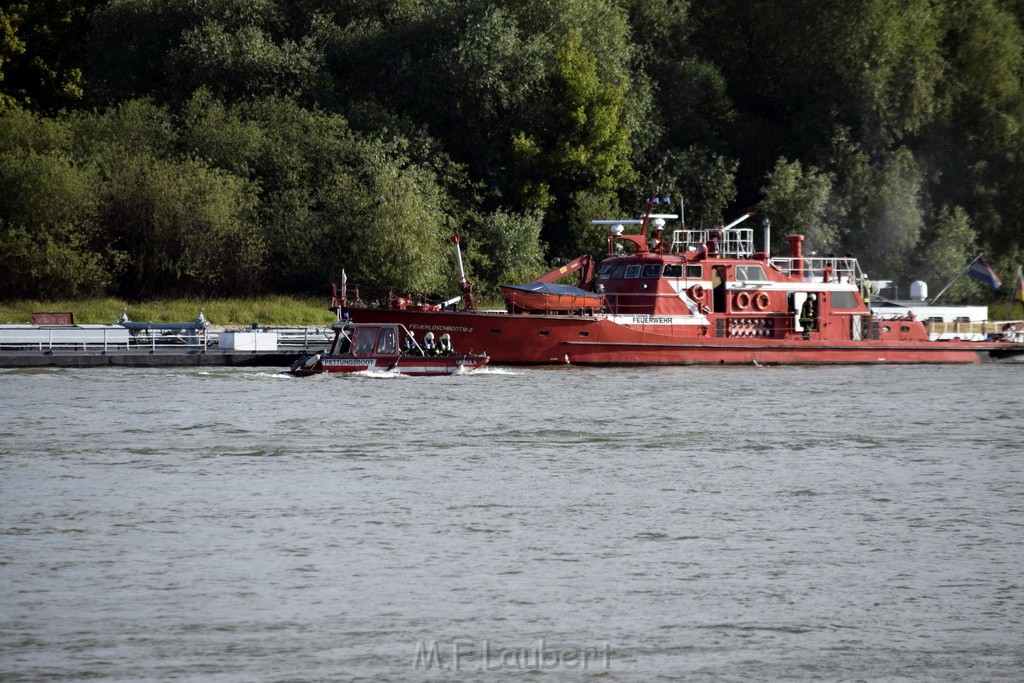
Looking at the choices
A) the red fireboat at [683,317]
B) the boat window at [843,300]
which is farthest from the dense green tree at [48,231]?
the boat window at [843,300]

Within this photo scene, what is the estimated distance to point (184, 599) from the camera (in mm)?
14961

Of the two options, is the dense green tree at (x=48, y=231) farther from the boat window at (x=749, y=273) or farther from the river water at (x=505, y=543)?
the boat window at (x=749, y=273)

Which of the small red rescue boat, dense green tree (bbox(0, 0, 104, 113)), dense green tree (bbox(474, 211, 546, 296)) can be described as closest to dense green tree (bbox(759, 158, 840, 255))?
dense green tree (bbox(474, 211, 546, 296))

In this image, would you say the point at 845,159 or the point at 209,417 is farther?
the point at 845,159

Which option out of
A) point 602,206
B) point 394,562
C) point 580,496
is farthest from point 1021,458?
point 602,206

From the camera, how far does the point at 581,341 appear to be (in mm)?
45844

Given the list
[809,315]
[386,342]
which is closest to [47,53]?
[386,342]

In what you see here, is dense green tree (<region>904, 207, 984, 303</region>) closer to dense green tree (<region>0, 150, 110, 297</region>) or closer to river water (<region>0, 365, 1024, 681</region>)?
river water (<region>0, 365, 1024, 681</region>)

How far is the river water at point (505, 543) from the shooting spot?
13.2 metres

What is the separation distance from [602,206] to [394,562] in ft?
173

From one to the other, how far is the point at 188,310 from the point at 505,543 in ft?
140

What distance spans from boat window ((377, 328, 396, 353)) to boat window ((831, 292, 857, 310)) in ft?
54.8

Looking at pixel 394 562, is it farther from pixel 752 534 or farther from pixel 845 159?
pixel 845 159
